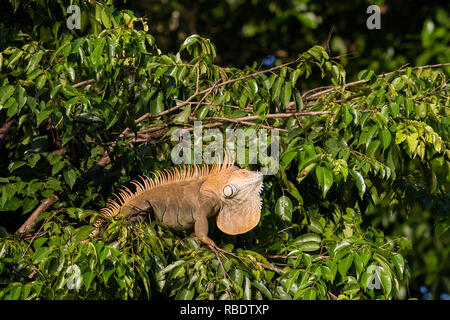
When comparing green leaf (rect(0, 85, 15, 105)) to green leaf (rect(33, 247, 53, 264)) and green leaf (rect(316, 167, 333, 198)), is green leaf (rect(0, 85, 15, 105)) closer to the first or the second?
green leaf (rect(33, 247, 53, 264))

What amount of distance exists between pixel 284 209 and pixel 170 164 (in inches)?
30.6

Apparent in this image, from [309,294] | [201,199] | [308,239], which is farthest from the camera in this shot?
[201,199]

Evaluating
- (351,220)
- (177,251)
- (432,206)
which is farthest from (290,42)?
(177,251)

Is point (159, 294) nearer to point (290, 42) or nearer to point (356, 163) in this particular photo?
point (356, 163)

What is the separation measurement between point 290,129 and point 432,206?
3.65ft

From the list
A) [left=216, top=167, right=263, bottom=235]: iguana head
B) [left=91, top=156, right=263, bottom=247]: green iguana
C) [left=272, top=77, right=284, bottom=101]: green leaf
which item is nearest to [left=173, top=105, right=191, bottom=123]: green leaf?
[left=91, top=156, right=263, bottom=247]: green iguana

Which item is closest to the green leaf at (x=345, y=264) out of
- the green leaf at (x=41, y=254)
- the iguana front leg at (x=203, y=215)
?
the iguana front leg at (x=203, y=215)

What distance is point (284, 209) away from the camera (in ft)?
12.0

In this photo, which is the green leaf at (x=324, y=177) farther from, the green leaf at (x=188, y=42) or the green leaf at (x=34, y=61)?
the green leaf at (x=34, y=61)

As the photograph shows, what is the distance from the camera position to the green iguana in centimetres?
376

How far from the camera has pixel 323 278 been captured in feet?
10.7

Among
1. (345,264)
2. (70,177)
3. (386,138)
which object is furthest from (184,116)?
(345,264)

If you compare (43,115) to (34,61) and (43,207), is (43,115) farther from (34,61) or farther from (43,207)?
(43,207)

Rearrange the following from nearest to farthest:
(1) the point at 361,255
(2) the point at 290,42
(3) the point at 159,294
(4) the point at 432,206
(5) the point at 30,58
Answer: (1) the point at 361,255 → (3) the point at 159,294 → (5) the point at 30,58 → (4) the point at 432,206 → (2) the point at 290,42
